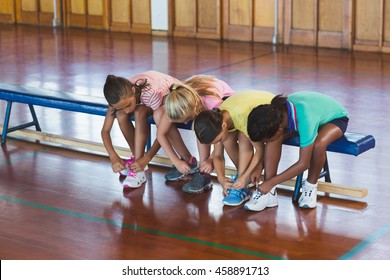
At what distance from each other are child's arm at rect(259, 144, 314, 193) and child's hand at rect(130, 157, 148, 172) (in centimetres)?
85

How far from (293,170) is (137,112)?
1.11 m

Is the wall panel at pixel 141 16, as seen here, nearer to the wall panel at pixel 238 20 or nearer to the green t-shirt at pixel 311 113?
the wall panel at pixel 238 20

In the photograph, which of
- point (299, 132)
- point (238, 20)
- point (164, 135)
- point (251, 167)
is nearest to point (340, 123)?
point (299, 132)

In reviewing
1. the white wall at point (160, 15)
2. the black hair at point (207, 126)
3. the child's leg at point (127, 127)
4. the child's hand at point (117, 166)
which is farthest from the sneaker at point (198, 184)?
the white wall at point (160, 15)

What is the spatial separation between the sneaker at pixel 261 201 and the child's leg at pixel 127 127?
1006 millimetres

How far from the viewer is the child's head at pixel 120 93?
4652 millimetres

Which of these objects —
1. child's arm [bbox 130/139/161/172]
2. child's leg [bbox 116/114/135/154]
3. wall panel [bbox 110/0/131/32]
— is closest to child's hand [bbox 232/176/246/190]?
child's arm [bbox 130/139/161/172]

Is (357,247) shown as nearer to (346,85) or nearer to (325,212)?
(325,212)

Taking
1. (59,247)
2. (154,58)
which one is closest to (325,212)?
(59,247)

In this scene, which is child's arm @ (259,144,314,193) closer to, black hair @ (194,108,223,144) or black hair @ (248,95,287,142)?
black hair @ (248,95,287,142)

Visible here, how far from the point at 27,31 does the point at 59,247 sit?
870cm

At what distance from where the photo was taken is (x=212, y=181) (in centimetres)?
499

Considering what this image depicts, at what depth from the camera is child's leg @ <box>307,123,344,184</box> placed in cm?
438

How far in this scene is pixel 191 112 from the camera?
444 centimetres
